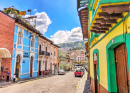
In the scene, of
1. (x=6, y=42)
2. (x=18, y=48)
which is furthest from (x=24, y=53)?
(x=6, y=42)

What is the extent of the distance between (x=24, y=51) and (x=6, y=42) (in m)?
4.34

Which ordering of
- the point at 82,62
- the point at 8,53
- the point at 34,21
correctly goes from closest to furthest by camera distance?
the point at 8,53, the point at 34,21, the point at 82,62

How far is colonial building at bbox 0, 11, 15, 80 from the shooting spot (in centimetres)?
1406

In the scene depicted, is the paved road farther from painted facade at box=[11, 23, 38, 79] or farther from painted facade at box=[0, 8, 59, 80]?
painted facade at box=[11, 23, 38, 79]

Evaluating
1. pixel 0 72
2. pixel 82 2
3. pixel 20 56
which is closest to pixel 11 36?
pixel 20 56

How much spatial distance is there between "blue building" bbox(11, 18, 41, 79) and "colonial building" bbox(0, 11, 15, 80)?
2.28 ft

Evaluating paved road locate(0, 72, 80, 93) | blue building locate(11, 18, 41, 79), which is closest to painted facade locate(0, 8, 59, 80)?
blue building locate(11, 18, 41, 79)

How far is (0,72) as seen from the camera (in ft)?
50.5

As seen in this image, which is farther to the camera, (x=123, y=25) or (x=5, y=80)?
(x=5, y=80)

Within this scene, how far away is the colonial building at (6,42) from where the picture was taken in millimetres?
14062

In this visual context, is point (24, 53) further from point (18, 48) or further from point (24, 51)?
point (18, 48)

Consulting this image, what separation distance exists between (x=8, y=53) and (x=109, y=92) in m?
14.0

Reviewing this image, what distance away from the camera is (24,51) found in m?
18.6

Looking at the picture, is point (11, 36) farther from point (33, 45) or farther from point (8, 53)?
point (33, 45)
